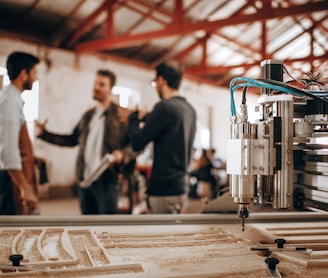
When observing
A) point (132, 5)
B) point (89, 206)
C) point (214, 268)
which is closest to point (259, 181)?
point (214, 268)

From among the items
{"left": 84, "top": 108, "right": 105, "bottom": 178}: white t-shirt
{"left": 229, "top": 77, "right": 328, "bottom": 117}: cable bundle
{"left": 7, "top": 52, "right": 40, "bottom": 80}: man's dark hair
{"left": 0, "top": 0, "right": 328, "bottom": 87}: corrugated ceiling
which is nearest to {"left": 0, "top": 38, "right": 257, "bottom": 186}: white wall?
{"left": 0, "top": 0, "right": 328, "bottom": 87}: corrugated ceiling

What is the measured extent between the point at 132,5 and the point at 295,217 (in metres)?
6.69

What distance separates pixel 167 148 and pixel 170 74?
A: 43 cm

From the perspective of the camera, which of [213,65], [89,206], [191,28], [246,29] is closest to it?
[89,206]

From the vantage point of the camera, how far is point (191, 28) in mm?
6926

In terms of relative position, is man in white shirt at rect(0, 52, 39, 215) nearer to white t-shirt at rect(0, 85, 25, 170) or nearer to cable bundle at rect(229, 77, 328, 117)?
white t-shirt at rect(0, 85, 25, 170)

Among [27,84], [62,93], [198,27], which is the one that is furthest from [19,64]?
[62,93]

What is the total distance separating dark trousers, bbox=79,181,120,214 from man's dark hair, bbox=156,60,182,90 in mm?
860

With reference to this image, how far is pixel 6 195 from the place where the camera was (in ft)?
7.41

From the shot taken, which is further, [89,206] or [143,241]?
[89,206]

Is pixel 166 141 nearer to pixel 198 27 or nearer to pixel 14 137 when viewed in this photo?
pixel 14 137

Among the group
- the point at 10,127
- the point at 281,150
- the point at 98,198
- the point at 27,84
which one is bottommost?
the point at 98,198

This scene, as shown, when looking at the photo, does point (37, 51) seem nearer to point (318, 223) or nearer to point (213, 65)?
point (213, 65)

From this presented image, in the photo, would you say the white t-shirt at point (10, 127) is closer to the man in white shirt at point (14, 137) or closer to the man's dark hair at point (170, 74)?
the man in white shirt at point (14, 137)
